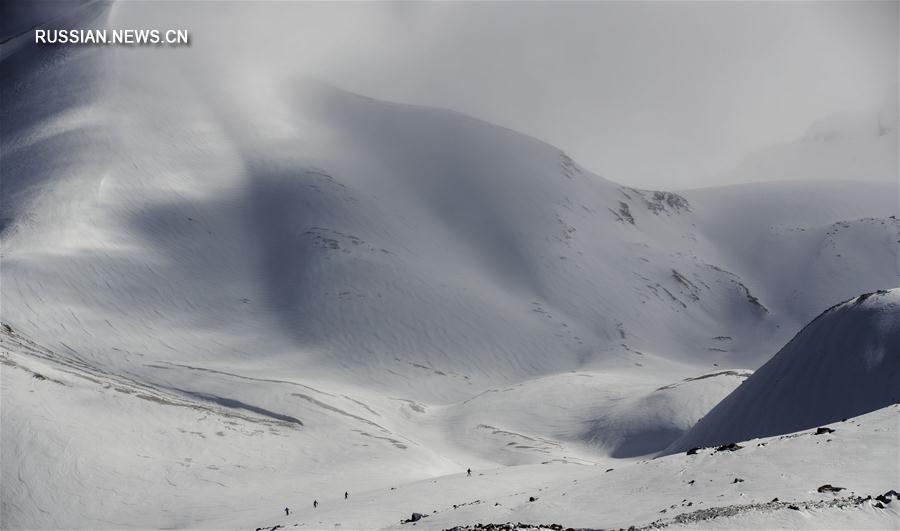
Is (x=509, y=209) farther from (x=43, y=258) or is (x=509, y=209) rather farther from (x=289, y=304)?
(x=43, y=258)

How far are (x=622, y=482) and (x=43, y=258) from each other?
7506cm

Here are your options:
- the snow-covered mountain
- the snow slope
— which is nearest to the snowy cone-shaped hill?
the snow-covered mountain

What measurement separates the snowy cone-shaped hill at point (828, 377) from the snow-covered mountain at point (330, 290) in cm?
901

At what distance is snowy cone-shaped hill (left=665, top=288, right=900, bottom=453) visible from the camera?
46438 millimetres

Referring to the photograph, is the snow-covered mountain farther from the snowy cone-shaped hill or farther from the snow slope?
the snow slope

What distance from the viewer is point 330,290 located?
111m

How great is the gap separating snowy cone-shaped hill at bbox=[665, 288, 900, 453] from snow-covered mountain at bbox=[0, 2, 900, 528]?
29.5 feet

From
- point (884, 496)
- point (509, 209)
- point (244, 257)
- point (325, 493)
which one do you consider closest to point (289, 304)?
point (244, 257)

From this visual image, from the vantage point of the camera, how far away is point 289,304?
10781cm

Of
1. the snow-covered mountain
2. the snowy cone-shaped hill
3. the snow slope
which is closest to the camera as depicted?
the snow slope

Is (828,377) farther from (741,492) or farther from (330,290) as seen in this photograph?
(330,290)

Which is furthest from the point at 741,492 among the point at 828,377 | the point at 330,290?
the point at 330,290

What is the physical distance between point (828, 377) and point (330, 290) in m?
70.0

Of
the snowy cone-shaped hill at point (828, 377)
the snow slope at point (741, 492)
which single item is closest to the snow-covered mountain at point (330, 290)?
the snowy cone-shaped hill at point (828, 377)
